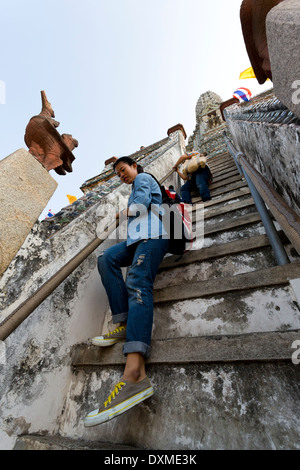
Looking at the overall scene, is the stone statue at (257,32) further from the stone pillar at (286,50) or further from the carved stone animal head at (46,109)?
the carved stone animal head at (46,109)

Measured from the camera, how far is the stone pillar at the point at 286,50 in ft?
3.41

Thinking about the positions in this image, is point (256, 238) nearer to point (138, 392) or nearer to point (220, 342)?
point (220, 342)

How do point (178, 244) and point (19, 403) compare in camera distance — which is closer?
point (19, 403)

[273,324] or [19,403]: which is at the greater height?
[19,403]

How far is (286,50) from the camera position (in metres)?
1.11

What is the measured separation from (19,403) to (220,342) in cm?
124

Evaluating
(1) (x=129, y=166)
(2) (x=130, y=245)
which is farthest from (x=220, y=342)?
(1) (x=129, y=166)

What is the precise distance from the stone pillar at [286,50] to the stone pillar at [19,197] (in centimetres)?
172

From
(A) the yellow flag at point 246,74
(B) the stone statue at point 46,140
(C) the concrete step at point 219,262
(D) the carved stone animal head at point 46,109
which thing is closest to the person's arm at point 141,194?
(B) the stone statue at point 46,140

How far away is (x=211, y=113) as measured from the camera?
51.2ft

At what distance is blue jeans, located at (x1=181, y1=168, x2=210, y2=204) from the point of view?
4.09 meters

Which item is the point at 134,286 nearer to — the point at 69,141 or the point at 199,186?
the point at 69,141

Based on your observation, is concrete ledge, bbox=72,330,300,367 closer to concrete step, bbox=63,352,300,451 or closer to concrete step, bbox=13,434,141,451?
concrete step, bbox=63,352,300,451

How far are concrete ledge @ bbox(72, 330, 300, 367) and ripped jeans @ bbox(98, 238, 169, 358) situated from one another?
0.14 meters
